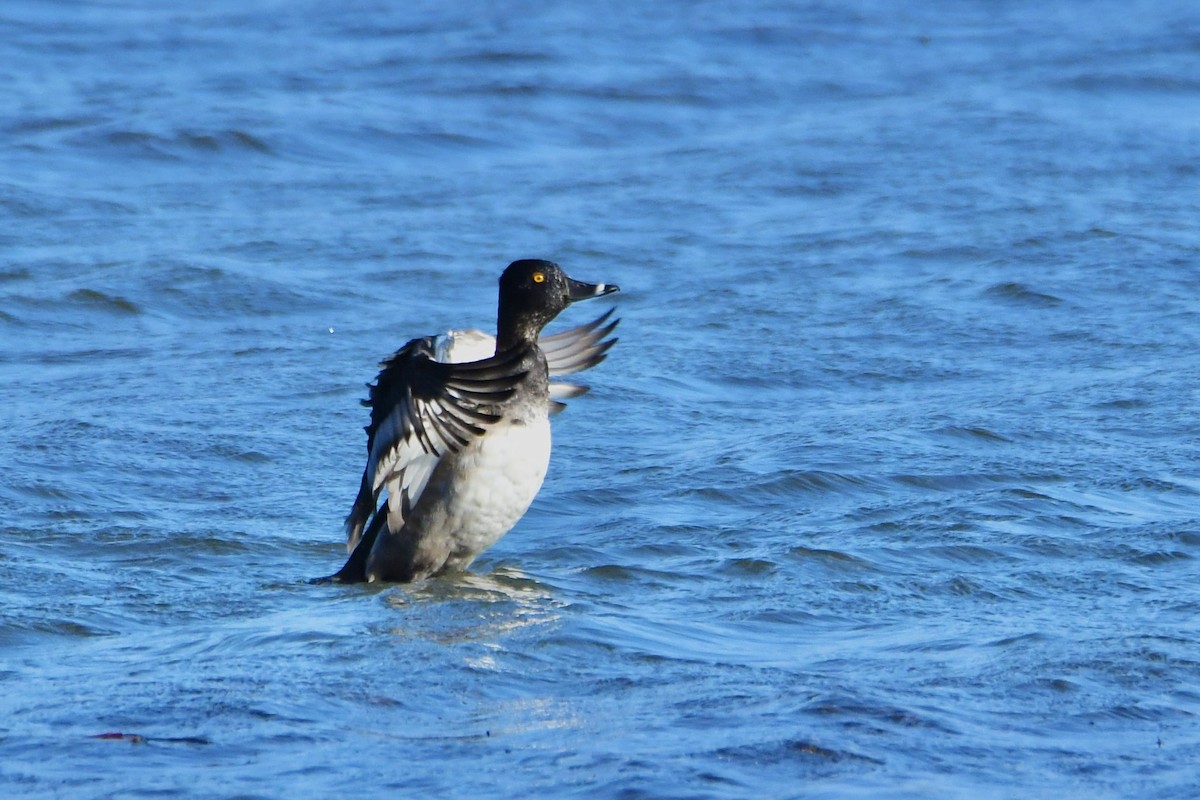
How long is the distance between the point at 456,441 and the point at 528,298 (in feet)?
2.58

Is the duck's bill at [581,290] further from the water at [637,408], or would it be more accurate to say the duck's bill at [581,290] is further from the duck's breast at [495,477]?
the water at [637,408]

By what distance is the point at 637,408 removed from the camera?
8953 millimetres

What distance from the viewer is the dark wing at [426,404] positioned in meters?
6.14

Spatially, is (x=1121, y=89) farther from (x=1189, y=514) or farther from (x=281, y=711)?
(x=281, y=711)

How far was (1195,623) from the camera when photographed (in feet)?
18.6

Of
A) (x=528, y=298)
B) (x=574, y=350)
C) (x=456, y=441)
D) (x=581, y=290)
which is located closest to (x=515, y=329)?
(x=528, y=298)

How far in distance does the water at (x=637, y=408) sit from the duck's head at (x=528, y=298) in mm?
846

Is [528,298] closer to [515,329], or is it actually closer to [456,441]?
[515,329]

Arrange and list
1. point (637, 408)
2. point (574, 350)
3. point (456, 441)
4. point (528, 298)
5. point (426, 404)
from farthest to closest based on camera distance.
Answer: point (637, 408), point (574, 350), point (528, 298), point (456, 441), point (426, 404)

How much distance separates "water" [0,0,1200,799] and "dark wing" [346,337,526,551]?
1.68 ft

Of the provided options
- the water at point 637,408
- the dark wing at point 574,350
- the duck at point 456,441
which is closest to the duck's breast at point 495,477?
the duck at point 456,441

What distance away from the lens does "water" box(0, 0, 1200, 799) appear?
185 inches

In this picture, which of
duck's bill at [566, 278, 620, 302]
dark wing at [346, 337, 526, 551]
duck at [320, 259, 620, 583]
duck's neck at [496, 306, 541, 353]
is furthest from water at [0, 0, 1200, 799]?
duck's bill at [566, 278, 620, 302]

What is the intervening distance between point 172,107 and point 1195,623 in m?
12.0
